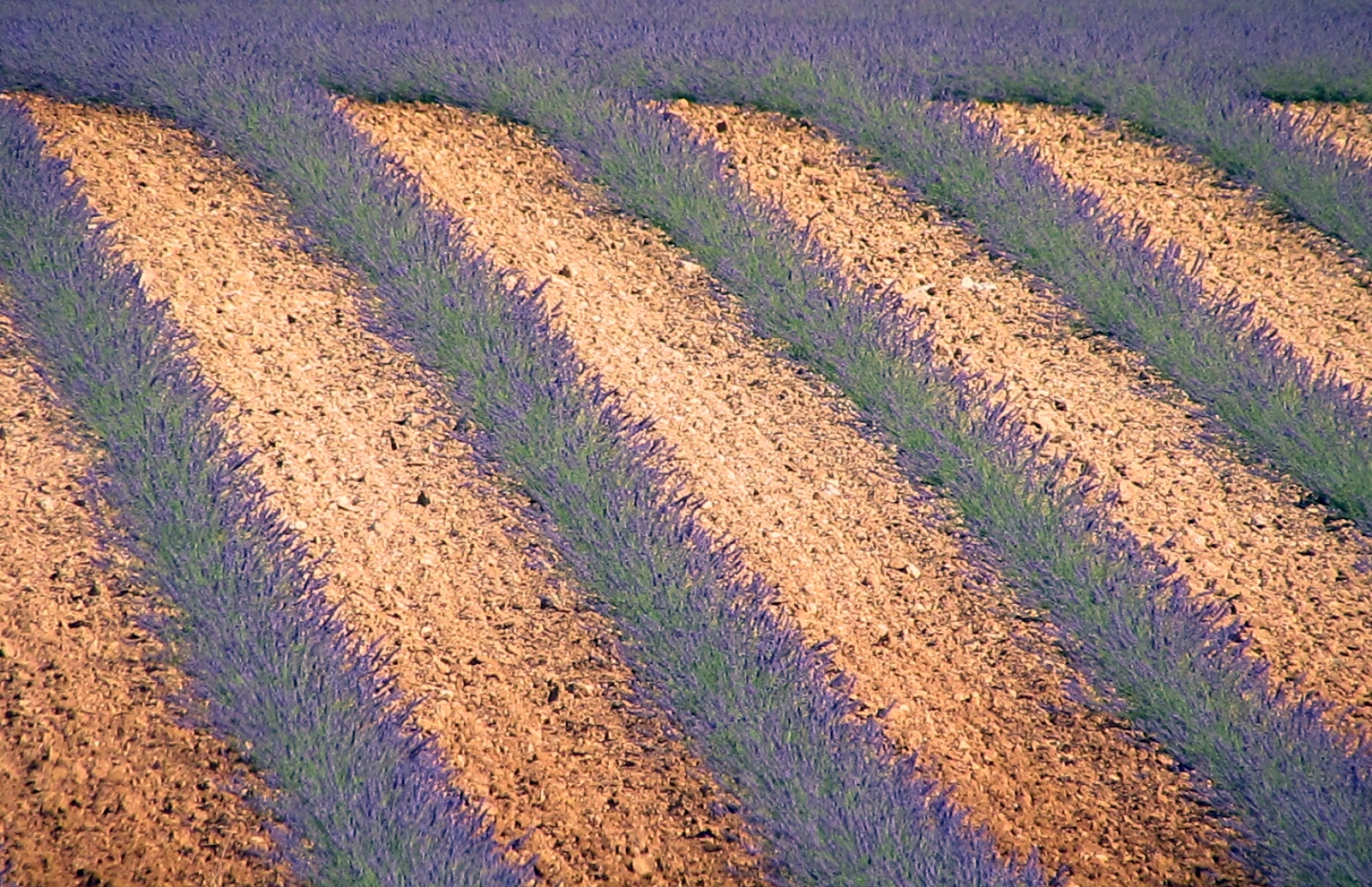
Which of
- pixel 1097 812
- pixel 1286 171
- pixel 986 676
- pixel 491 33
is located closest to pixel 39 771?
pixel 986 676

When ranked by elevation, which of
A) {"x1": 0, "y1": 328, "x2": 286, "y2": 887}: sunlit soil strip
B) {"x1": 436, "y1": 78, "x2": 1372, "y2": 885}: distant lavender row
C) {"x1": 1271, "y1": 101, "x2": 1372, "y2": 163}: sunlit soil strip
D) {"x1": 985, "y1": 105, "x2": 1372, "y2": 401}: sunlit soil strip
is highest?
{"x1": 1271, "y1": 101, "x2": 1372, "y2": 163}: sunlit soil strip

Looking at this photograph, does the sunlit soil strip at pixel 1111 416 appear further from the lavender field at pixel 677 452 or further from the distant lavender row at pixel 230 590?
the distant lavender row at pixel 230 590

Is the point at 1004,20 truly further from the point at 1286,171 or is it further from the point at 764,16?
the point at 1286,171

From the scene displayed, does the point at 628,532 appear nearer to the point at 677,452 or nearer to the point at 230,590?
the point at 677,452

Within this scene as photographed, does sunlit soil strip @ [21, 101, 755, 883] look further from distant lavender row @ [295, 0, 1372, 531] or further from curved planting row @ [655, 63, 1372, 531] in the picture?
curved planting row @ [655, 63, 1372, 531]

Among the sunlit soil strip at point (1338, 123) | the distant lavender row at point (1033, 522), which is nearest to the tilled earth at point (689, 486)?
the distant lavender row at point (1033, 522)

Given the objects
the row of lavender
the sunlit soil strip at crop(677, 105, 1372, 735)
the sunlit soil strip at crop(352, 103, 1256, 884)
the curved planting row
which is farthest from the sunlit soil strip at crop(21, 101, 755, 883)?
the curved planting row
